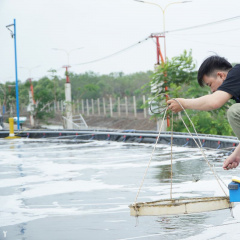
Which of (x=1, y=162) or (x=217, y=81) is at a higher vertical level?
(x=217, y=81)

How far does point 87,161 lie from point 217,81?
1103 centimetres

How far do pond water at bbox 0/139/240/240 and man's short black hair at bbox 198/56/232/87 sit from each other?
2.47 meters

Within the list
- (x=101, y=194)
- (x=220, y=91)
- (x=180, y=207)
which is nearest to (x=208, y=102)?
(x=220, y=91)

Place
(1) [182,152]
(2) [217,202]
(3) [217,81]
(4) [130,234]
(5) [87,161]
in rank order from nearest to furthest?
(3) [217,81] < (2) [217,202] < (4) [130,234] < (5) [87,161] < (1) [182,152]

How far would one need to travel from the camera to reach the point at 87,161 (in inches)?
584

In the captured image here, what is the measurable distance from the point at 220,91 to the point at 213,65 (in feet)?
1.08

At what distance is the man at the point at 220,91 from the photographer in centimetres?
373

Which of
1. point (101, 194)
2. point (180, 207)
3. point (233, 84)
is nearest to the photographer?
point (233, 84)

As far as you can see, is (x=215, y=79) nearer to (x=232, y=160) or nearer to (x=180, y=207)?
(x=232, y=160)

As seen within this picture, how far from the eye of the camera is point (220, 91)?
3.75 meters

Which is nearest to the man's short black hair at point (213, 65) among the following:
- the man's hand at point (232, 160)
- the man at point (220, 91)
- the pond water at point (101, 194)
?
the man at point (220, 91)

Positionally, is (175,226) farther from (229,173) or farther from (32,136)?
(32,136)

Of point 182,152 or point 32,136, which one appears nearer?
point 182,152

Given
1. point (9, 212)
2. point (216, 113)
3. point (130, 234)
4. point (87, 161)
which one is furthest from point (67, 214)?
point (216, 113)
